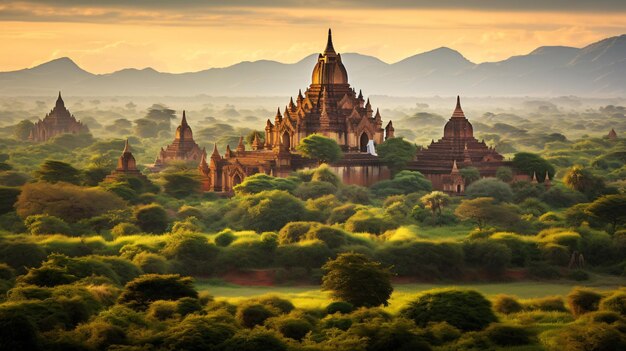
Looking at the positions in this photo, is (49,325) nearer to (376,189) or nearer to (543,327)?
(543,327)

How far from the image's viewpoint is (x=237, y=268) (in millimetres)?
55781

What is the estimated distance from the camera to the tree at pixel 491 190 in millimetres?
74188

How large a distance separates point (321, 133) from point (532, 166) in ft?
45.1

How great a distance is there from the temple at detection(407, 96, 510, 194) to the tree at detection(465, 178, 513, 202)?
12.7 ft

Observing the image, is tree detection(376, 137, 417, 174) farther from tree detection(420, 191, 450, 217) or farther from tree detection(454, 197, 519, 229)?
tree detection(454, 197, 519, 229)

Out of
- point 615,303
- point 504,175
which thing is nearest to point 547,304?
point 615,303

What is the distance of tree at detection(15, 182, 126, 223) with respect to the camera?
216 ft

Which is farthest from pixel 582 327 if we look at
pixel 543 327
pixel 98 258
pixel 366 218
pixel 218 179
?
pixel 218 179

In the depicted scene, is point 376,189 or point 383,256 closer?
point 383,256

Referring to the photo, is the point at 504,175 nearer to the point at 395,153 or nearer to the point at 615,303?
the point at 395,153

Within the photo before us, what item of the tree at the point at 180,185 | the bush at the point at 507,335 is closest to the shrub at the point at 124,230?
the tree at the point at 180,185

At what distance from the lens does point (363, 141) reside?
8656 cm

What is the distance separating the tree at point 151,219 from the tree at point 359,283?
Answer: 2054 centimetres

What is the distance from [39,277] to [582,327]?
1819 centimetres
